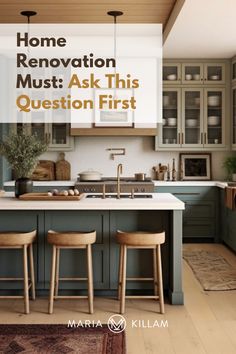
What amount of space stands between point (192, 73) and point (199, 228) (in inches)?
86.4

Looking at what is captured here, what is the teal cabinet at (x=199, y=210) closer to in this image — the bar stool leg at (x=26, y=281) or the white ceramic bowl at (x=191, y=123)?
Answer: the white ceramic bowl at (x=191, y=123)

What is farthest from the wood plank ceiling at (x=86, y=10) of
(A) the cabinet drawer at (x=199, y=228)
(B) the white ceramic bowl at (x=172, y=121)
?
(A) the cabinet drawer at (x=199, y=228)

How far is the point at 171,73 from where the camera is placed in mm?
7484

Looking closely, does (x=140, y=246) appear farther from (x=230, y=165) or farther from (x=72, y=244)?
(x=230, y=165)

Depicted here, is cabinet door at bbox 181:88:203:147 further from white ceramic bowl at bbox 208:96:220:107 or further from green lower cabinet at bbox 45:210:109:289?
green lower cabinet at bbox 45:210:109:289

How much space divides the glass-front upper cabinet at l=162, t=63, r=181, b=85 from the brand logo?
4.23 metres

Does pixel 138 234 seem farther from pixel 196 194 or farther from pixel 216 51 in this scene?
pixel 216 51

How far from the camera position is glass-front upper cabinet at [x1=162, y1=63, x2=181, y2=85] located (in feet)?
24.4

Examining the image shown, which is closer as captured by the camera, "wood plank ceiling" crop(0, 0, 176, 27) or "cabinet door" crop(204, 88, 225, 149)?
"wood plank ceiling" crop(0, 0, 176, 27)

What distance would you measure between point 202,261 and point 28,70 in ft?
11.7

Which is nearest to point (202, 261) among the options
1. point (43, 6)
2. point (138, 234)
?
point (138, 234)

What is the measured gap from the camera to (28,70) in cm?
735

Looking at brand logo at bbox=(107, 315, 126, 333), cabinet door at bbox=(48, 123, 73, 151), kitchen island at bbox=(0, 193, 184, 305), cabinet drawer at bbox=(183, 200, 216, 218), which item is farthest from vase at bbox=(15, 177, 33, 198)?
cabinet drawer at bbox=(183, 200, 216, 218)

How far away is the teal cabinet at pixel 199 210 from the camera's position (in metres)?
7.21
